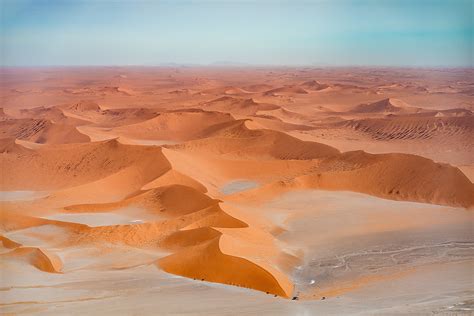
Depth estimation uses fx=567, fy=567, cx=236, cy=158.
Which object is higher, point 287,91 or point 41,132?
point 287,91

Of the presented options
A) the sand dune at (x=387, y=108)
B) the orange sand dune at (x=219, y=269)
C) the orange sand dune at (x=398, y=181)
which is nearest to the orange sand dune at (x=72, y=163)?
the orange sand dune at (x=398, y=181)

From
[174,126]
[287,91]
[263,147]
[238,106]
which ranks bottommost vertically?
[263,147]

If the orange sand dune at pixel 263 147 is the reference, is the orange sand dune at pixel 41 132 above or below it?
above

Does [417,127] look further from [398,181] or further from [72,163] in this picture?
[72,163]

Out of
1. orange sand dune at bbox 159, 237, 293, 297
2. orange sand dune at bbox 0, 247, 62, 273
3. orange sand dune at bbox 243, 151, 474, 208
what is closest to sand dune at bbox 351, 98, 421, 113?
orange sand dune at bbox 243, 151, 474, 208

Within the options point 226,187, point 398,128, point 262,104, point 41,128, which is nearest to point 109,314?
point 226,187

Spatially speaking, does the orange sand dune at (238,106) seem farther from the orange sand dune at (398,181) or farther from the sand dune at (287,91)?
the orange sand dune at (398,181)

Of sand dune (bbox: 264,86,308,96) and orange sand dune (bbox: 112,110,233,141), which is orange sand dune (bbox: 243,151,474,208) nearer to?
orange sand dune (bbox: 112,110,233,141)

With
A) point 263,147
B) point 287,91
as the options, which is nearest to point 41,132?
point 263,147

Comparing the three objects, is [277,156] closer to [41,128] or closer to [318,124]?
[318,124]
